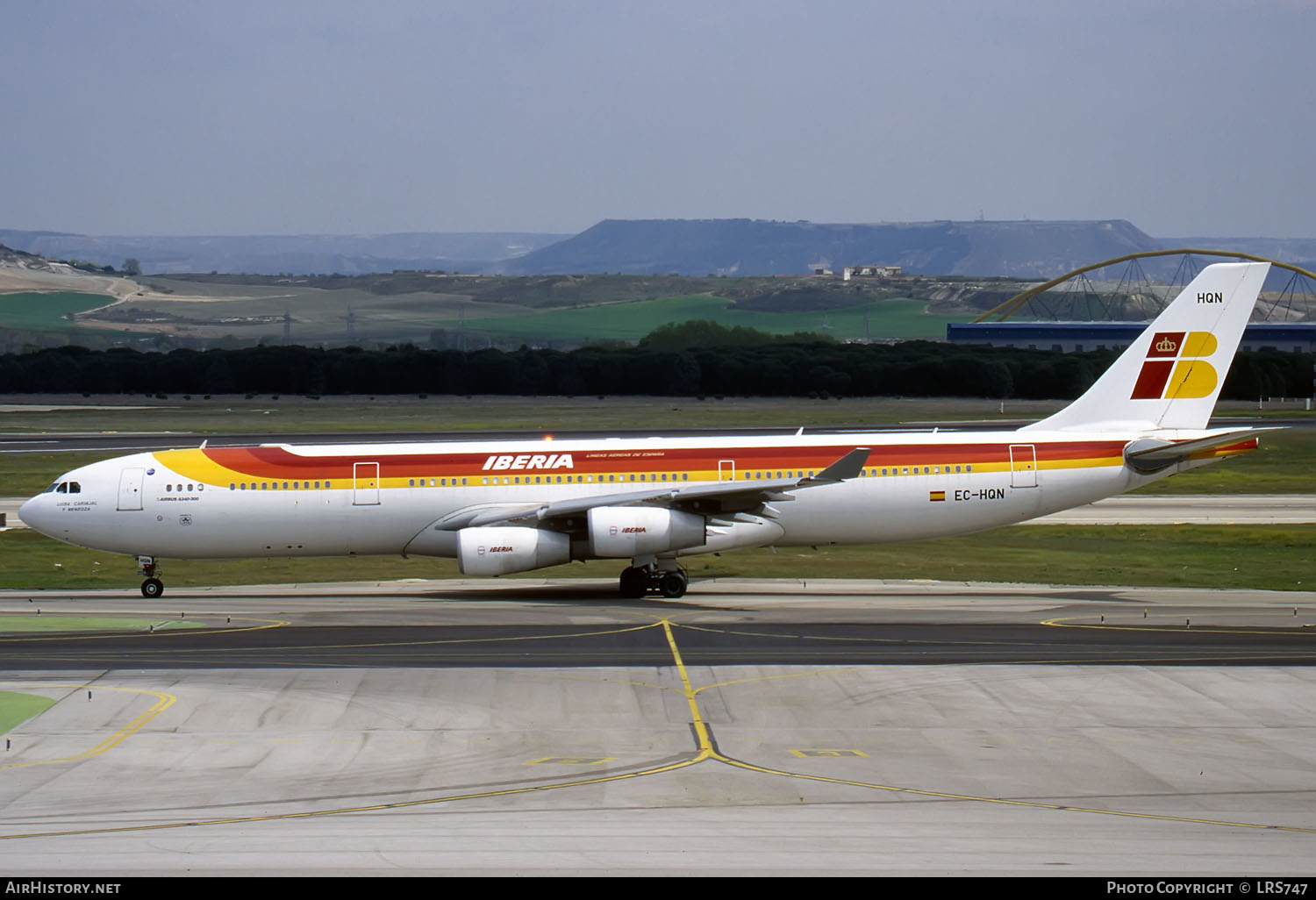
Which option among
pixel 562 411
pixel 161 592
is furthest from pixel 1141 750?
pixel 562 411

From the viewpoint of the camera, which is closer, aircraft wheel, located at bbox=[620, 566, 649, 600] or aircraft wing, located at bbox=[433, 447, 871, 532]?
aircraft wing, located at bbox=[433, 447, 871, 532]

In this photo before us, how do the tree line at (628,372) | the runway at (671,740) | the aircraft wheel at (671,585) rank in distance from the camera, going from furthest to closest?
1. the tree line at (628,372)
2. the aircraft wheel at (671,585)
3. the runway at (671,740)

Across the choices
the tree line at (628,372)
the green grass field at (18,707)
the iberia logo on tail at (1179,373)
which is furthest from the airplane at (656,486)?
the tree line at (628,372)

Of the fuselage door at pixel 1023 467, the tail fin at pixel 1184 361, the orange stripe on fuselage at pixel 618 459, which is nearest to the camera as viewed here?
the orange stripe on fuselage at pixel 618 459

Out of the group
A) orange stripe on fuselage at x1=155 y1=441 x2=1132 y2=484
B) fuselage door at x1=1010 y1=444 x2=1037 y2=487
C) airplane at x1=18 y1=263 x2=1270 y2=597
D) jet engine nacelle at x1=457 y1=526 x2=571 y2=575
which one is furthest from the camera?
fuselage door at x1=1010 y1=444 x2=1037 y2=487

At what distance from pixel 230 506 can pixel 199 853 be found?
22.6 metres

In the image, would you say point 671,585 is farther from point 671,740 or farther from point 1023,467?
point 671,740

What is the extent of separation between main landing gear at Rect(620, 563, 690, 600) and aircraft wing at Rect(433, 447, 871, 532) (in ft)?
6.06

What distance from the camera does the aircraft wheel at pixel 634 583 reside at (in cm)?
3681

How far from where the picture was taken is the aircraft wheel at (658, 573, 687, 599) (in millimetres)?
36875

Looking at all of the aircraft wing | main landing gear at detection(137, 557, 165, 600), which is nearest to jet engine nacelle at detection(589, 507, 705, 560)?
the aircraft wing

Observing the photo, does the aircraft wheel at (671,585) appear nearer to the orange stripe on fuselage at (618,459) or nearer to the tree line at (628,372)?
the orange stripe on fuselage at (618,459)

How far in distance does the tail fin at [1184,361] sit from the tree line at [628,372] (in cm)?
5645

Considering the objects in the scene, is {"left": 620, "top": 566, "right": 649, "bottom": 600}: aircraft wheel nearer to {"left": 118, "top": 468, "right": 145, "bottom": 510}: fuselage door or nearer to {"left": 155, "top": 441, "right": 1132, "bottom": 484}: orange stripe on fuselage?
{"left": 155, "top": 441, "right": 1132, "bottom": 484}: orange stripe on fuselage
